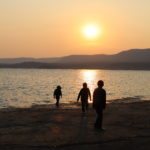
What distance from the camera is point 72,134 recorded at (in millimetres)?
12844

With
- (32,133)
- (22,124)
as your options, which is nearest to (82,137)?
(32,133)

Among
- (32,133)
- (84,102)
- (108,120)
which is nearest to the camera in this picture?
(32,133)

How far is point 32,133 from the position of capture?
13.2 metres

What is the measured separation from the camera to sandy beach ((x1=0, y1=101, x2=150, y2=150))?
36.5 ft

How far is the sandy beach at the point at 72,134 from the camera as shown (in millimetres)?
11125

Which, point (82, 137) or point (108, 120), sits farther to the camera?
point (108, 120)

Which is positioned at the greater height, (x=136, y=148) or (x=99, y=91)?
(x=99, y=91)

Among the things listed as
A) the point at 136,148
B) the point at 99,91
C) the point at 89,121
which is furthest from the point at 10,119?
the point at 136,148

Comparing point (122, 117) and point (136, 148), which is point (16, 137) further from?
point (122, 117)

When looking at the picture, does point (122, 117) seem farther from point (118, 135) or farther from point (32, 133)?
point (32, 133)

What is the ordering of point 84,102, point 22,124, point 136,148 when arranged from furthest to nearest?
point 84,102
point 22,124
point 136,148

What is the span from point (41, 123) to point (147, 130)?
16.4 feet

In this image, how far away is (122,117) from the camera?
17875mm

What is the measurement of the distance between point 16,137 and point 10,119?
16.5 feet
